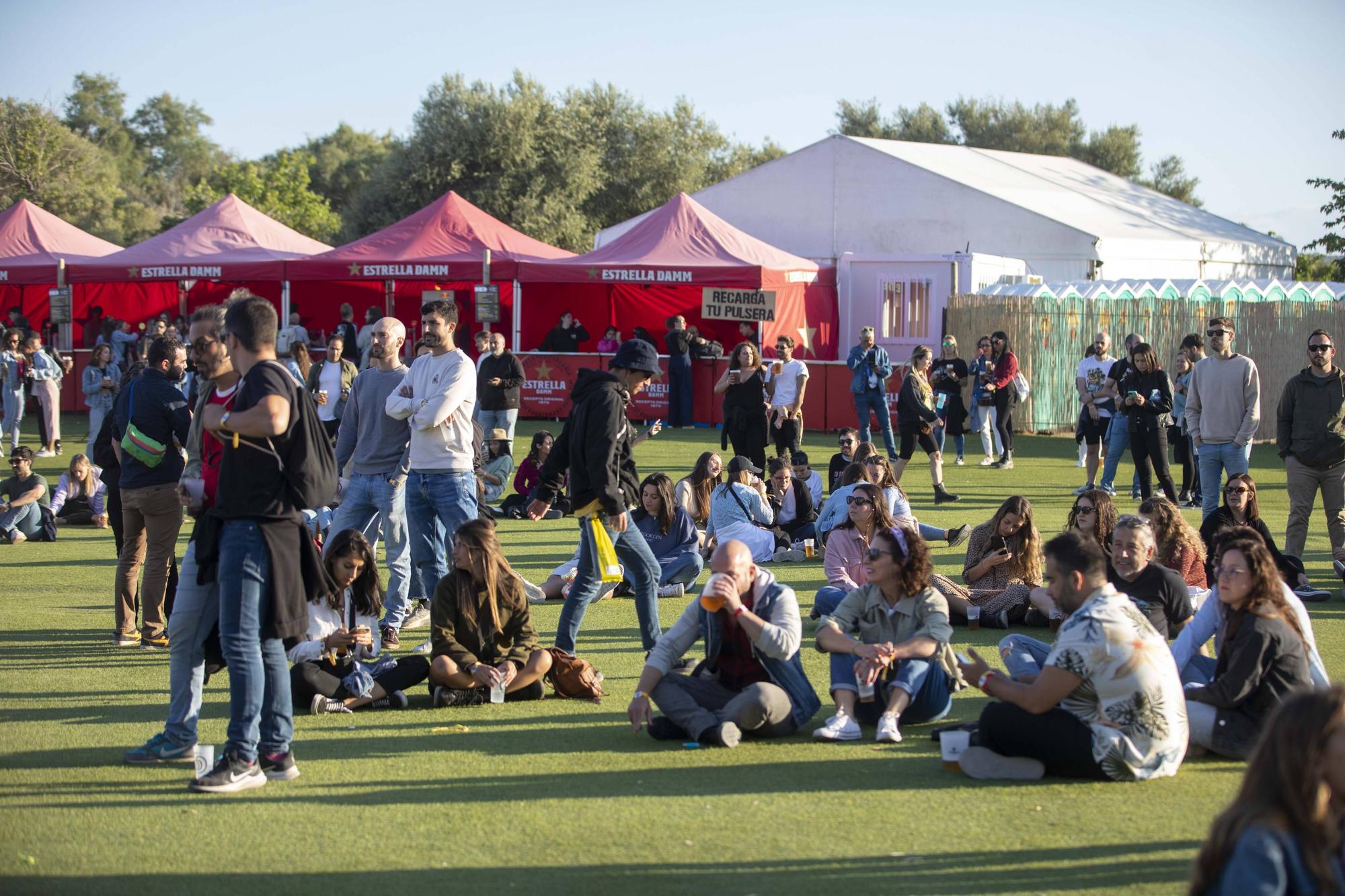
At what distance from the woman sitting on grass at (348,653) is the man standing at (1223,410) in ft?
22.0

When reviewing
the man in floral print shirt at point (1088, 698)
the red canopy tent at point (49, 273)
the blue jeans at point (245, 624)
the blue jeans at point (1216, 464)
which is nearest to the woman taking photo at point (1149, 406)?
the blue jeans at point (1216, 464)

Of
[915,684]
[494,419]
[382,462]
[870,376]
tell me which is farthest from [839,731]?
[870,376]

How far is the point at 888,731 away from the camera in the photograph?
620 centimetres

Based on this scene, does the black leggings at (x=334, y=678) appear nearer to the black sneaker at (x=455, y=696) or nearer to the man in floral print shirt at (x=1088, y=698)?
the black sneaker at (x=455, y=696)

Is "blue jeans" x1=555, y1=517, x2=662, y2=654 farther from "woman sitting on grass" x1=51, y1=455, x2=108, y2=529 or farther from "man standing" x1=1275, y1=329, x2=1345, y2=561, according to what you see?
"woman sitting on grass" x1=51, y1=455, x2=108, y2=529

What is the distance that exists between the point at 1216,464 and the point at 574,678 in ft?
21.2

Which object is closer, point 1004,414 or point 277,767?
point 277,767

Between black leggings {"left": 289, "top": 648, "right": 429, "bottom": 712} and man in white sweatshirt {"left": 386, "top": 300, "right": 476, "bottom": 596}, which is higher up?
man in white sweatshirt {"left": 386, "top": 300, "right": 476, "bottom": 596}

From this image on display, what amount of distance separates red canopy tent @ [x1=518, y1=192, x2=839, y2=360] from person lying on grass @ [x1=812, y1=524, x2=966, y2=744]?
62.0 ft

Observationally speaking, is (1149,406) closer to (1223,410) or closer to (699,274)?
(1223,410)

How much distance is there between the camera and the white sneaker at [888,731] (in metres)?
6.19

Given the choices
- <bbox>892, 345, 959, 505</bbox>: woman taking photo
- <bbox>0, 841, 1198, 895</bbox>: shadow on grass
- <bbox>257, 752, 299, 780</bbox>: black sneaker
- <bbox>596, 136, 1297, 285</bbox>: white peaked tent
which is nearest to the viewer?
<bbox>0, 841, 1198, 895</bbox>: shadow on grass

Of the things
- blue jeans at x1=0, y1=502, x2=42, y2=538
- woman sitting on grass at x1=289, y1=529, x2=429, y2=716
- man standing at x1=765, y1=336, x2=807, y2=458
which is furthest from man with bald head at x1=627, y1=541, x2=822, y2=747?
man standing at x1=765, y1=336, x2=807, y2=458

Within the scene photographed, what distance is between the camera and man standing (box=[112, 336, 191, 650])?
7.43 metres
